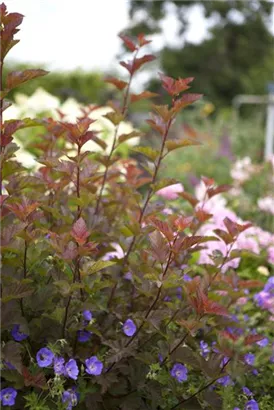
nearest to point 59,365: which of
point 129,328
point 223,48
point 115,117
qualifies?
point 129,328

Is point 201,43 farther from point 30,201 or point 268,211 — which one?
point 30,201

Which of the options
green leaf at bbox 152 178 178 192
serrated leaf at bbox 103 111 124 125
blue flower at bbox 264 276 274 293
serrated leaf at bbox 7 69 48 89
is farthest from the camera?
blue flower at bbox 264 276 274 293

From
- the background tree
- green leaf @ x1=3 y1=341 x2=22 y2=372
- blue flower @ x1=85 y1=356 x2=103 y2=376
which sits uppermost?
green leaf @ x1=3 y1=341 x2=22 y2=372

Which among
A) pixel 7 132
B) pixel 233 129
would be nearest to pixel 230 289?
pixel 7 132

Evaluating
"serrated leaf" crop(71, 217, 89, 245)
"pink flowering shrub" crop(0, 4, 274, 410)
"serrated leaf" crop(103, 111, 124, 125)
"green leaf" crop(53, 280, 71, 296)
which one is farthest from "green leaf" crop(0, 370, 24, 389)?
"serrated leaf" crop(103, 111, 124, 125)

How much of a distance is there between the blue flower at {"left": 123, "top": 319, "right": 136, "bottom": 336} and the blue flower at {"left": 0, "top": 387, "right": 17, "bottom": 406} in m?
0.37

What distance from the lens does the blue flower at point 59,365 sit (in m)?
1.80

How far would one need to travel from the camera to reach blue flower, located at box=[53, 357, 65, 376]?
1.80 metres

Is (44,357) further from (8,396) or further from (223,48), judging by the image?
(223,48)

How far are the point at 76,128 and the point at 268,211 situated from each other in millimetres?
2622

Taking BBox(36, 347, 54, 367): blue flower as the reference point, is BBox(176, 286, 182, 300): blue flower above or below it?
below

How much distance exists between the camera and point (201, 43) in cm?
2438


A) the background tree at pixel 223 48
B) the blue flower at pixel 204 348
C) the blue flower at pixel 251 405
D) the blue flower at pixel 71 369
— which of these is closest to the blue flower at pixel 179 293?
the blue flower at pixel 204 348

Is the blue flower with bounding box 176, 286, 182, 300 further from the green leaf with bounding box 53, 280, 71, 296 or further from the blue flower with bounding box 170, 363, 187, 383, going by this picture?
the green leaf with bounding box 53, 280, 71, 296
